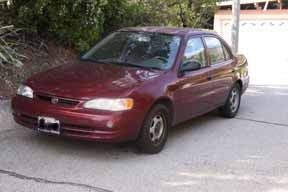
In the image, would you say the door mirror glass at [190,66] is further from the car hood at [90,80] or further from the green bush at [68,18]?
the green bush at [68,18]

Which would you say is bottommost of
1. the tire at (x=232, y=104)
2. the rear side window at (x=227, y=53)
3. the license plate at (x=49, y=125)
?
the tire at (x=232, y=104)

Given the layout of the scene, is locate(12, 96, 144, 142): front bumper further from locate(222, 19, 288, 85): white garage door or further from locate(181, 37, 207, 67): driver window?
locate(222, 19, 288, 85): white garage door

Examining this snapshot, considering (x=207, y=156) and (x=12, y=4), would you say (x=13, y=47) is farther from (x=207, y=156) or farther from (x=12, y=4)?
(x=207, y=156)

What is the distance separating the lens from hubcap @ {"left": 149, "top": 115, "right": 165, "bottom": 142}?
20.9 feet

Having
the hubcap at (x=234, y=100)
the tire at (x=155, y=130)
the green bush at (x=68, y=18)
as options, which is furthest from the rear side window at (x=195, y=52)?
the green bush at (x=68, y=18)

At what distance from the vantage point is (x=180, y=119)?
7.01 metres

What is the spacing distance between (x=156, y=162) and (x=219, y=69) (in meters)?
2.49

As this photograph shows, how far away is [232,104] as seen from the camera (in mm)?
8820

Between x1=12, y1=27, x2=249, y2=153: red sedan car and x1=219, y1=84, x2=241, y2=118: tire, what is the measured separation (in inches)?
13.0

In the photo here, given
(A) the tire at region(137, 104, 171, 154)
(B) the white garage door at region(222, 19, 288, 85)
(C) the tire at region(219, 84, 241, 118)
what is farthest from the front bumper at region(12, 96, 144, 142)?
(B) the white garage door at region(222, 19, 288, 85)

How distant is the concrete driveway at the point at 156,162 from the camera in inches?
210

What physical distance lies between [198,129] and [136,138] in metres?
2.01

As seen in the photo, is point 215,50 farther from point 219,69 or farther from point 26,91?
point 26,91

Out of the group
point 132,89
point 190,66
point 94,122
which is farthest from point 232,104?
point 94,122
